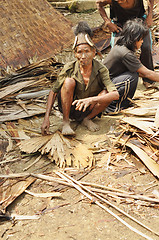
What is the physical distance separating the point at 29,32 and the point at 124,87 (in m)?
2.66

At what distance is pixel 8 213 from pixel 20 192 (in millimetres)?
228

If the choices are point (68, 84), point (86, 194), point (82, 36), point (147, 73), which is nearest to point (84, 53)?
point (82, 36)

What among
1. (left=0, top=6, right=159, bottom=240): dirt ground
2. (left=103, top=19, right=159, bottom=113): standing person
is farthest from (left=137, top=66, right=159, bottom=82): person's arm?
(left=0, top=6, right=159, bottom=240): dirt ground

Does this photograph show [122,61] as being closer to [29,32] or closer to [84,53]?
[84,53]

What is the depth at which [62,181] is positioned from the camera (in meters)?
2.35

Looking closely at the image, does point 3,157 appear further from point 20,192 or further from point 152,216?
point 152,216

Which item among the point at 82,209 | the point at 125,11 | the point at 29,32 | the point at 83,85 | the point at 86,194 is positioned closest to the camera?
the point at 82,209

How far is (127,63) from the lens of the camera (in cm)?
336

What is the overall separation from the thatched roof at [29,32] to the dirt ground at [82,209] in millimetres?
2603

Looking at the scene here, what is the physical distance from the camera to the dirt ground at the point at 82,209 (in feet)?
6.17

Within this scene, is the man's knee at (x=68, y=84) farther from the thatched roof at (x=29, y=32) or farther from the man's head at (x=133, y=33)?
the thatched roof at (x=29, y=32)

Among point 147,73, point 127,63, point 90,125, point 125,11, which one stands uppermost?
point 125,11

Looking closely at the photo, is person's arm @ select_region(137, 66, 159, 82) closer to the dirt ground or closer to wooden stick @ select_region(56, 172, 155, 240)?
the dirt ground

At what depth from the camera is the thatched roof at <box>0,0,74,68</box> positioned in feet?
15.5
